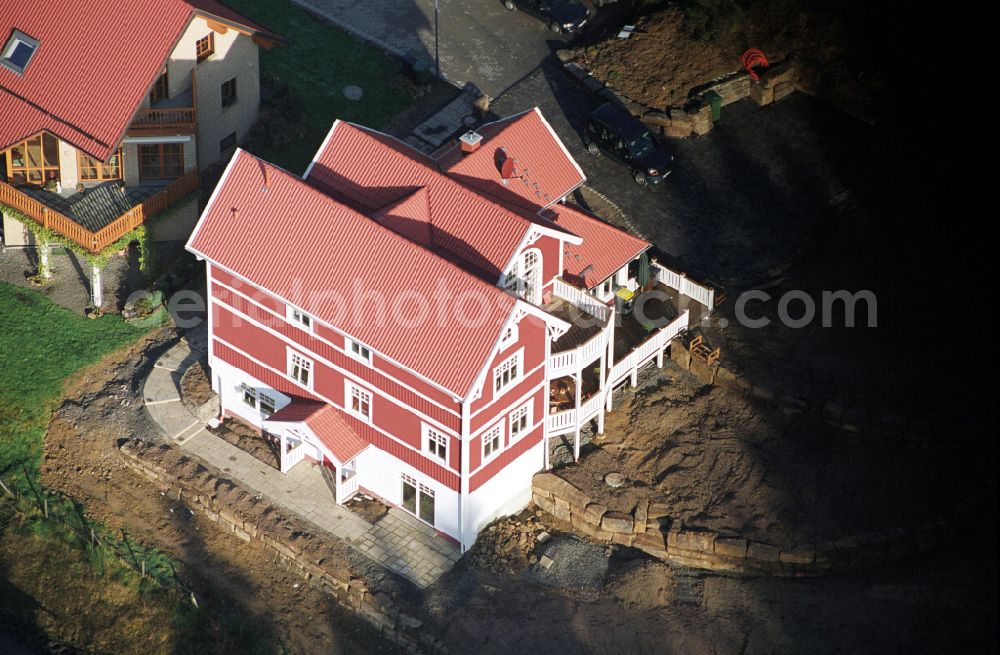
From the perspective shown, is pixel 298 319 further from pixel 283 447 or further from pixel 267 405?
pixel 283 447

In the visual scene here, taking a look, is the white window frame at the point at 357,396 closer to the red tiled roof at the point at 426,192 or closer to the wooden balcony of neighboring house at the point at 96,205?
the red tiled roof at the point at 426,192

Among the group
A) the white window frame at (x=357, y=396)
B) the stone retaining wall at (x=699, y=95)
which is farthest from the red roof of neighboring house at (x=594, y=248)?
the stone retaining wall at (x=699, y=95)

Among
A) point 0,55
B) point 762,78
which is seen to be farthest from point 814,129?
point 0,55

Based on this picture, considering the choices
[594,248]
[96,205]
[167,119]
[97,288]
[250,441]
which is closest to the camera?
[594,248]

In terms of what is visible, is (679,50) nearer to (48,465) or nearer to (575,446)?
(575,446)

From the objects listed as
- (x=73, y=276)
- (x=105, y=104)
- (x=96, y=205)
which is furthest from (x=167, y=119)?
(x=73, y=276)

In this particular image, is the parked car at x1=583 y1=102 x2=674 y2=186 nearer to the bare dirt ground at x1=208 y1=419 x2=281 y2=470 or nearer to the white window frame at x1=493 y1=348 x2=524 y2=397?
the white window frame at x1=493 y1=348 x2=524 y2=397

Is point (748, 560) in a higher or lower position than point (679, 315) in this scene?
lower
